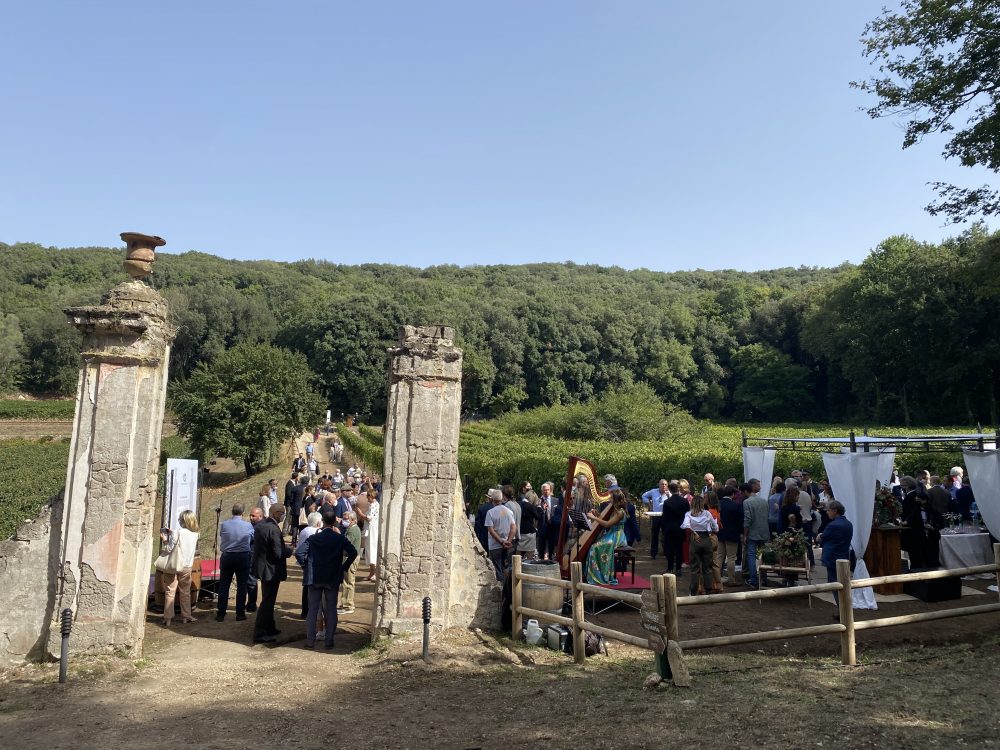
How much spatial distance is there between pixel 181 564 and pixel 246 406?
2562 centimetres

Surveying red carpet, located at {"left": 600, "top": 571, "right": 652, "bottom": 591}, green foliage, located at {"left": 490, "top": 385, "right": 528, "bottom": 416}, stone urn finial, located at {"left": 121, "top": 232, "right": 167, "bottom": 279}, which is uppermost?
green foliage, located at {"left": 490, "top": 385, "right": 528, "bottom": 416}

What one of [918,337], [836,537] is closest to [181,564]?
[836,537]

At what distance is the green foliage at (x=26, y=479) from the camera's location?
18422mm

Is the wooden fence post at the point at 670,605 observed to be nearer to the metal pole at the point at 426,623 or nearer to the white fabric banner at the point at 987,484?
the metal pole at the point at 426,623

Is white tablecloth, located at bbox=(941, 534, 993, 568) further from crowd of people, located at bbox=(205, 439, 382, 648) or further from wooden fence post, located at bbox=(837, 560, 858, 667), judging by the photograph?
crowd of people, located at bbox=(205, 439, 382, 648)

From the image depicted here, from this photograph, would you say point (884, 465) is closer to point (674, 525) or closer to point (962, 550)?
point (962, 550)

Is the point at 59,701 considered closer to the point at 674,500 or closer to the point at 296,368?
the point at 674,500

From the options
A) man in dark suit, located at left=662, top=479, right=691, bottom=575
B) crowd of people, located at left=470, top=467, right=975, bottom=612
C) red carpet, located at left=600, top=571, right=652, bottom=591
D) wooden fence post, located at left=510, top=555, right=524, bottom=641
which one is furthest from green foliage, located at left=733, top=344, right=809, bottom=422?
wooden fence post, located at left=510, top=555, right=524, bottom=641

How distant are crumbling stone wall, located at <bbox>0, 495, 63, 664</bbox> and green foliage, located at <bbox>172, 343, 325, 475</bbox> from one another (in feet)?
85.9

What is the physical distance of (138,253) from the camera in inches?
318

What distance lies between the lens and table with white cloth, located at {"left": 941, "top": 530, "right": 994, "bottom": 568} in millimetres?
10781

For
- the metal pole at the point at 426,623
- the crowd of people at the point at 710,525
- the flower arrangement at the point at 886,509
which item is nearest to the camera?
the metal pole at the point at 426,623

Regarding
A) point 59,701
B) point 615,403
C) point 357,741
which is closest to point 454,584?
point 357,741

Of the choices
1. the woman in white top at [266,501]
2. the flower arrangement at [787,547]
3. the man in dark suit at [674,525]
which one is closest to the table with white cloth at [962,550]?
the flower arrangement at [787,547]
